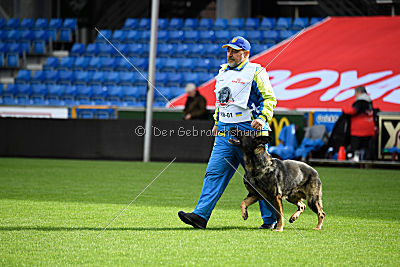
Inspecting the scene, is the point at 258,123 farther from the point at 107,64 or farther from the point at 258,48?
the point at 107,64

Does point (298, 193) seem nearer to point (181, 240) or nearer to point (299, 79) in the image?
point (181, 240)

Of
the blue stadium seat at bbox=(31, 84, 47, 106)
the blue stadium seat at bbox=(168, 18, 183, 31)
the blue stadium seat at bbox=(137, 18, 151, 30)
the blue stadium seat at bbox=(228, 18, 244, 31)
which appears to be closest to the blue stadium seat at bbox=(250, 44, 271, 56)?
the blue stadium seat at bbox=(228, 18, 244, 31)

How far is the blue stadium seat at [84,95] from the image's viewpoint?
2595cm

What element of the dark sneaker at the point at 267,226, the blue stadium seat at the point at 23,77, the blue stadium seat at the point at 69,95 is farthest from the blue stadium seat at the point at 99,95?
the dark sneaker at the point at 267,226

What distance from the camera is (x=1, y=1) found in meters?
32.4

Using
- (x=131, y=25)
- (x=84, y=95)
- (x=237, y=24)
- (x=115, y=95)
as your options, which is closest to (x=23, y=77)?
(x=84, y=95)

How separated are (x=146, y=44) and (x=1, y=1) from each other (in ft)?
28.5

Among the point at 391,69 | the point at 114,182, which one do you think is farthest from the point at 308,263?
the point at 391,69

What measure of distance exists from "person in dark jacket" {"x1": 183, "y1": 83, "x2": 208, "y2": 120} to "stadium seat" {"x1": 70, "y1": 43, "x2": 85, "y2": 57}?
397 inches

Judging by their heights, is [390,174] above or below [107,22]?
below

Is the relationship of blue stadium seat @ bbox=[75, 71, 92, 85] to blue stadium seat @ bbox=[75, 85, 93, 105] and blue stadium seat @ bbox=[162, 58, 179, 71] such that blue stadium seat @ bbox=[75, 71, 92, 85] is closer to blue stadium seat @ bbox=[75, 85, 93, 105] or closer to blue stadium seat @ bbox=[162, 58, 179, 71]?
blue stadium seat @ bbox=[75, 85, 93, 105]

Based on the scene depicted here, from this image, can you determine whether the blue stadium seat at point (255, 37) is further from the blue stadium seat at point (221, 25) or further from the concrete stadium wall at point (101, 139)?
the concrete stadium wall at point (101, 139)

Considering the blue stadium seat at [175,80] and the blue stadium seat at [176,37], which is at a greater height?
the blue stadium seat at [176,37]

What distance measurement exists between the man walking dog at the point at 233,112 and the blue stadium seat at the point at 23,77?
20856 mm
